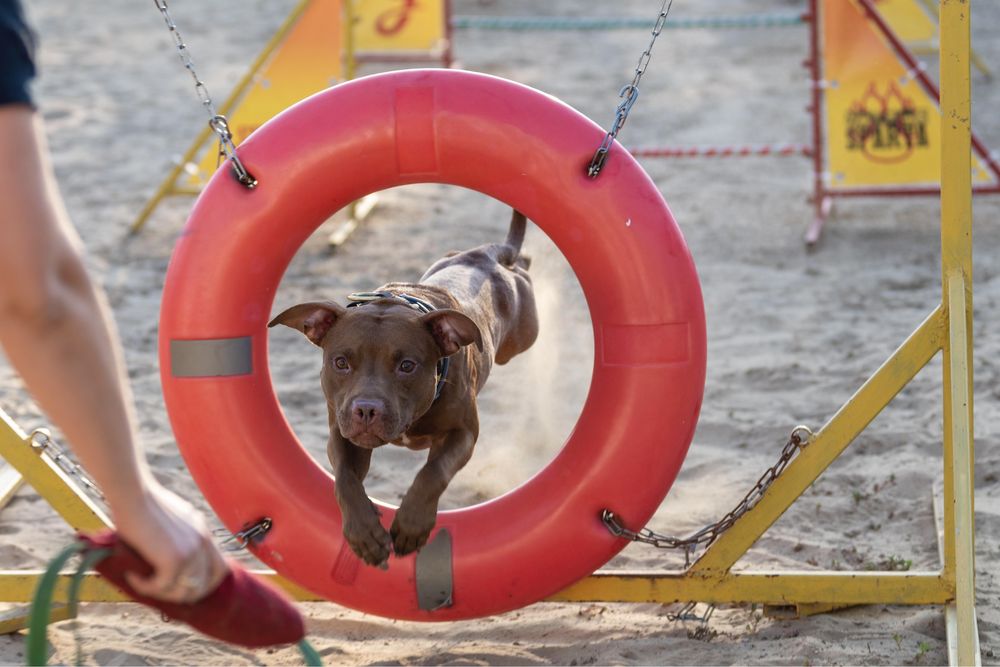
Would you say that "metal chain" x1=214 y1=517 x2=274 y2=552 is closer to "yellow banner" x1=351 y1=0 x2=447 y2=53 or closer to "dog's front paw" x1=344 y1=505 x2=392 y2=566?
"dog's front paw" x1=344 y1=505 x2=392 y2=566

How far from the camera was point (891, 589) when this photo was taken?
3.57 meters

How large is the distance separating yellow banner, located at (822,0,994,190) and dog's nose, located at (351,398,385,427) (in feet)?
17.2

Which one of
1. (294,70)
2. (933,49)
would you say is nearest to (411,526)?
(294,70)

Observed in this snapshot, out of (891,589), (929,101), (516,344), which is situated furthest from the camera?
(929,101)

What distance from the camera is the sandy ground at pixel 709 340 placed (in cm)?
369

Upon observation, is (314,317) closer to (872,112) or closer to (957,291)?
Answer: (957,291)

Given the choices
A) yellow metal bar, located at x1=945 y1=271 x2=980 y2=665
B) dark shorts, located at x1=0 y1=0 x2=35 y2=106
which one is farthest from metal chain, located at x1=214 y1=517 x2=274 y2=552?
dark shorts, located at x1=0 y1=0 x2=35 y2=106

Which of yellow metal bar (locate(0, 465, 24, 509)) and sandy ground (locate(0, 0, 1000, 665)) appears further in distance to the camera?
yellow metal bar (locate(0, 465, 24, 509))

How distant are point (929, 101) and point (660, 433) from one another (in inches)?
194

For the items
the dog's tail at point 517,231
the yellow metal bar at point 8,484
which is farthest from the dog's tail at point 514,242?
the yellow metal bar at point 8,484

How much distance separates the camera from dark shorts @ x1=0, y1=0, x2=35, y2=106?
1411mm

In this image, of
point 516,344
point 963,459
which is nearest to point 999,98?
point 516,344

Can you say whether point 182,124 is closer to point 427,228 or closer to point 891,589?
point 427,228

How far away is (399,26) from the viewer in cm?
820
